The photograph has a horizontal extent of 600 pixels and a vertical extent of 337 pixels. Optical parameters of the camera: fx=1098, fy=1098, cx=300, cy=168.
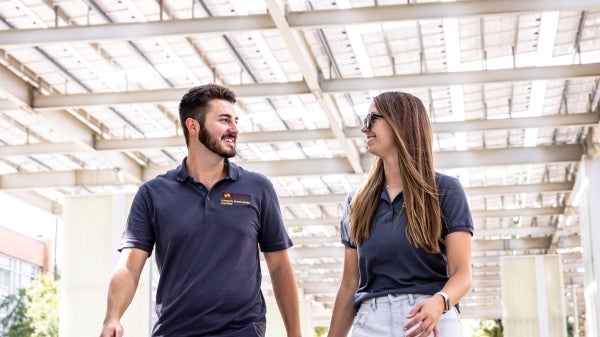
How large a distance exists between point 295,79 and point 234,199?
52.5ft

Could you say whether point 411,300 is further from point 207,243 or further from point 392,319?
point 207,243

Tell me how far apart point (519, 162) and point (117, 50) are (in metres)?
10.5

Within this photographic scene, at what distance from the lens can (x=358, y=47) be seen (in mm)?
19094

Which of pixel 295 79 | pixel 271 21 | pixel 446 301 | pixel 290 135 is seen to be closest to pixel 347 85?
pixel 295 79

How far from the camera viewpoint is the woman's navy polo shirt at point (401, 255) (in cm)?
430

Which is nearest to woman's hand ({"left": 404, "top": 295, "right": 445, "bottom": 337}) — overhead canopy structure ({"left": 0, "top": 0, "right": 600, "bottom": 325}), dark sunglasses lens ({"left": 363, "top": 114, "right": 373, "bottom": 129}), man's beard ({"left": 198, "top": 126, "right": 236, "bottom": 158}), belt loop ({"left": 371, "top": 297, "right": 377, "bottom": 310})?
belt loop ({"left": 371, "top": 297, "right": 377, "bottom": 310})

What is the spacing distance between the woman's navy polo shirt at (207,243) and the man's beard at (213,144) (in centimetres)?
12

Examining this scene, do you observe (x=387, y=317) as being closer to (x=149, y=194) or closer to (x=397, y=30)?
(x=149, y=194)

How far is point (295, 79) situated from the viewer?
20734mm

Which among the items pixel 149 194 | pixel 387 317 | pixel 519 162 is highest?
pixel 519 162

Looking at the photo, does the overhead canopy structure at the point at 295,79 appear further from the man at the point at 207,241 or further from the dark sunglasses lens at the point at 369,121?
the dark sunglasses lens at the point at 369,121

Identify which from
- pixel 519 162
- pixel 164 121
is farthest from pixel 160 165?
pixel 519 162

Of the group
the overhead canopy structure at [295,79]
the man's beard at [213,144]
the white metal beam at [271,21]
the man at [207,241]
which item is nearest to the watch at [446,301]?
the man at [207,241]

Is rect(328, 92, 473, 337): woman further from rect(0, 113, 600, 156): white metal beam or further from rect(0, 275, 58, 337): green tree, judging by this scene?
rect(0, 275, 58, 337): green tree
